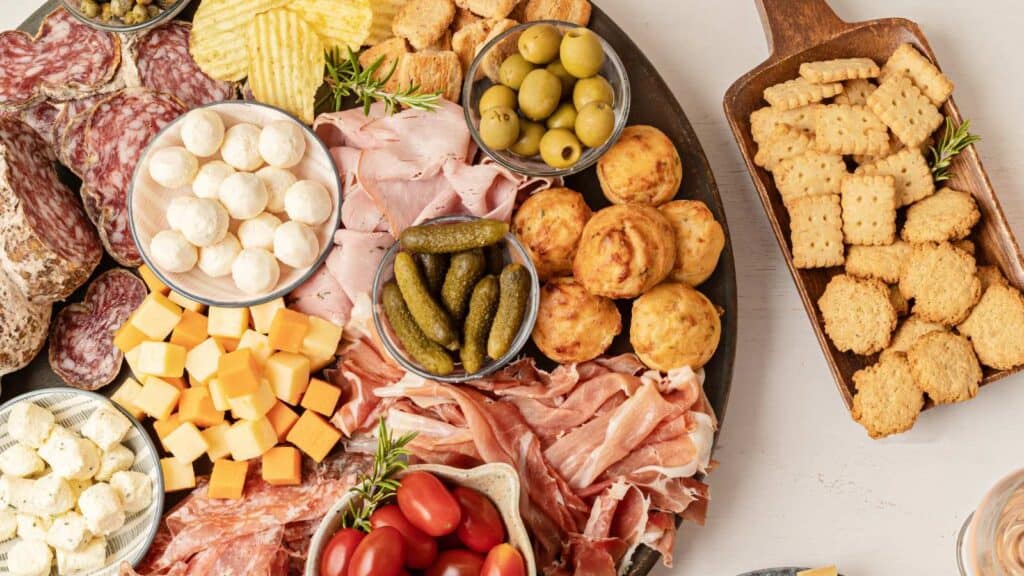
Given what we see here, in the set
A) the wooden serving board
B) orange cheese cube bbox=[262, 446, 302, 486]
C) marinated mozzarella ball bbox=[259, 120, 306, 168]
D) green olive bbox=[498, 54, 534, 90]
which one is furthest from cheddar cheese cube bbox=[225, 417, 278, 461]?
green olive bbox=[498, 54, 534, 90]

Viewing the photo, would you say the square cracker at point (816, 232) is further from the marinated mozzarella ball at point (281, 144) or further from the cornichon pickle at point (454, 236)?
the marinated mozzarella ball at point (281, 144)

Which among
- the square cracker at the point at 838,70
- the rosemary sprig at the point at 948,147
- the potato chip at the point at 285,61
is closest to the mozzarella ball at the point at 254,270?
the potato chip at the point at 285,61

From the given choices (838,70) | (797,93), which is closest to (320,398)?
(797,93)

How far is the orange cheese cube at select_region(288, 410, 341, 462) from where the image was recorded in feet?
6.40

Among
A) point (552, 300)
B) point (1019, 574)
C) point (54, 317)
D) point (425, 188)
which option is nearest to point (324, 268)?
point (425, 188)

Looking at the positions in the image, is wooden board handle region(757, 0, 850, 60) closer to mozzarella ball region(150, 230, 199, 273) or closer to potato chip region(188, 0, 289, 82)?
potato chip region(188, 0, 289, 82)

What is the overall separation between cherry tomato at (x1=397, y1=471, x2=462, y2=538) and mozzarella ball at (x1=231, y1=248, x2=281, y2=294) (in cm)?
57

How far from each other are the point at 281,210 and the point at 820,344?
1.29 m

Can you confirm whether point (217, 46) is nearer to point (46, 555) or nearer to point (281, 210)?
point (281, 210)

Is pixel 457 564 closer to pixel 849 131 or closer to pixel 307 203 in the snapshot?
pixel 307 203

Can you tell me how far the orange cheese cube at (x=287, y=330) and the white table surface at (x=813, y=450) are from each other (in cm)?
105

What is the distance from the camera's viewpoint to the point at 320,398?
6.43ft

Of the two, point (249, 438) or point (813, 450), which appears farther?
point (813, 450)

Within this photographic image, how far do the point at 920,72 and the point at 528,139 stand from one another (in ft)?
3.05
